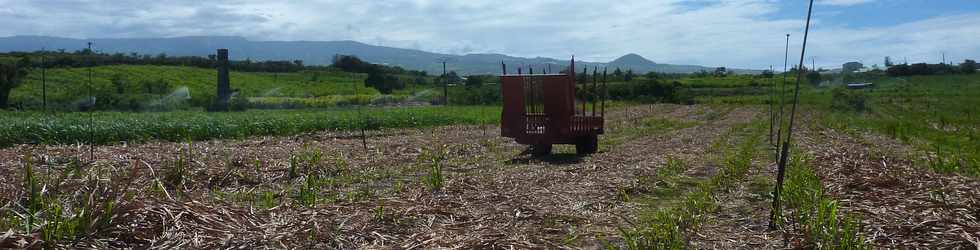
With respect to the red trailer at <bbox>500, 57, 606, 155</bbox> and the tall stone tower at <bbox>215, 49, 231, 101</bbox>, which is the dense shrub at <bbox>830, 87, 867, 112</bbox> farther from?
the tall stone tower at <bbox>215, 49, 231, 101</bbox>

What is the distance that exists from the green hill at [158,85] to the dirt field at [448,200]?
2371 centimetres

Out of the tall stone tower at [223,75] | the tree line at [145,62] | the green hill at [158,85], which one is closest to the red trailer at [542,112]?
the green hill at [158,85]

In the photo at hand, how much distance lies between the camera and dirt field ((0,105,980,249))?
6203mm

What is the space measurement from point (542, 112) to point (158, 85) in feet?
109

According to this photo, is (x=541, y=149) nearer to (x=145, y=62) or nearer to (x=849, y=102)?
(x=849, y=102)

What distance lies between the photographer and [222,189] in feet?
34.1

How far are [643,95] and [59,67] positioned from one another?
127ft

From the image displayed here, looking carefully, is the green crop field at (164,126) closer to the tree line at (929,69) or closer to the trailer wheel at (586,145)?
the trailer wheel at (586,145)

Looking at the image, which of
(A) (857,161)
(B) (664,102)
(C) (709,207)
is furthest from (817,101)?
(C) (709,207)

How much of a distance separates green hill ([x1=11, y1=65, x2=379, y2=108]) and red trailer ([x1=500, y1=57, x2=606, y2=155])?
70.0 ft

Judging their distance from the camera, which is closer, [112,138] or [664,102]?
[112,138]

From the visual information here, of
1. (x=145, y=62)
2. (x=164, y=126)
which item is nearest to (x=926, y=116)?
(x=164, y=126)

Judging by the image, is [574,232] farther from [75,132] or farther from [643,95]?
[643,95]

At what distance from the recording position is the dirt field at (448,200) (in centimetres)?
620
